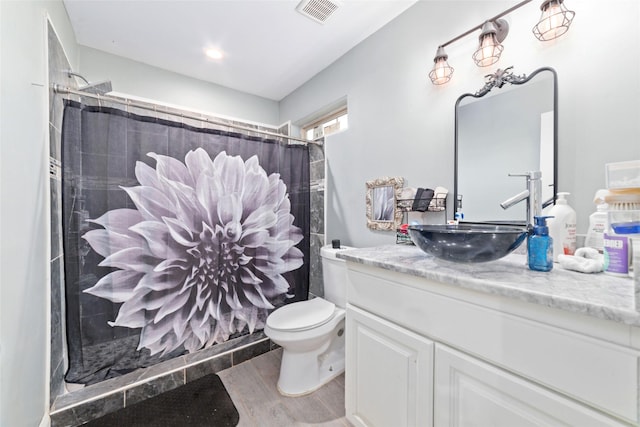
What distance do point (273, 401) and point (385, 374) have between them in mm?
813

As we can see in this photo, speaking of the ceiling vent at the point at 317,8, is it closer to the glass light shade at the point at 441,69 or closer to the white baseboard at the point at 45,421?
the glass light shade at the point at 441,69

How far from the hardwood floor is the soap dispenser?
3.89ft

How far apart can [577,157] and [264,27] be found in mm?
1882

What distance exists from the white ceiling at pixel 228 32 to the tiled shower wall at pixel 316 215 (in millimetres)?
752

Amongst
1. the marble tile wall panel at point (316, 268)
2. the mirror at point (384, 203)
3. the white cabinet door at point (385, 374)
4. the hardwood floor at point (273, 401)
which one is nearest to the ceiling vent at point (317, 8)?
the mirror at point (384, 203)

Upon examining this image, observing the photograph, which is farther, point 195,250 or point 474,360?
point 195,250

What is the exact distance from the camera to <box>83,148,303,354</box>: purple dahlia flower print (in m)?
1.47

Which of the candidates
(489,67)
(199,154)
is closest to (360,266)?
(489,67)

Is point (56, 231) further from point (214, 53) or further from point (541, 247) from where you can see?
point (541, 247)

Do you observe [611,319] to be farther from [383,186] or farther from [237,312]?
[237,312]

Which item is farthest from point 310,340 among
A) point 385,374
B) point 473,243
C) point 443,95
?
point 443,95

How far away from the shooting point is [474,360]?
0.75 metres

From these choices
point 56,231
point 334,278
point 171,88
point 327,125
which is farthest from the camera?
point 327,125

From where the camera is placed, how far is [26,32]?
1.01 m
